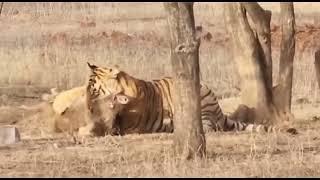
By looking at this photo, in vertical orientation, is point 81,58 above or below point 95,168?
above

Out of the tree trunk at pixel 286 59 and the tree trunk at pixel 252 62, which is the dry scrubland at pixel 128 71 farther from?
the tree trunk at pixel 252 62

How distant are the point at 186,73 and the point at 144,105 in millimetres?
3597

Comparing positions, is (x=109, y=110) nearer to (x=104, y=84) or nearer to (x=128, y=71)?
(x=104, y=84)

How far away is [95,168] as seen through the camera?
8.67 metres

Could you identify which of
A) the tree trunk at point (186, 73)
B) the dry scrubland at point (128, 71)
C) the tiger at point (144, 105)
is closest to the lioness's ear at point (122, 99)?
the tiger at point (144, 105)

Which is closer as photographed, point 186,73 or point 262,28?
point 186,73

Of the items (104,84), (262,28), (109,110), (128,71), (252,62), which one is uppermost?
(262,28)

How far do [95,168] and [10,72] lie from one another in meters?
11.0

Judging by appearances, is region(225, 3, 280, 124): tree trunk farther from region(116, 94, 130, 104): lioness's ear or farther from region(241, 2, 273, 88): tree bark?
region(116, 94, 130, 104): lioness's ear

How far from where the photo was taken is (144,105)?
40.8ft

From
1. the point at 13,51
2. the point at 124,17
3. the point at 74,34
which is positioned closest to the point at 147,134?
the point at 13,51

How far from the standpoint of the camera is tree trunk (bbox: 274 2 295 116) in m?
13.6

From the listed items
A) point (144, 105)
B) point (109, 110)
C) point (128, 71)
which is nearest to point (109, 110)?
point (109, 110)

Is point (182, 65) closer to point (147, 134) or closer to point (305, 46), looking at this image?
point (147, 134)
